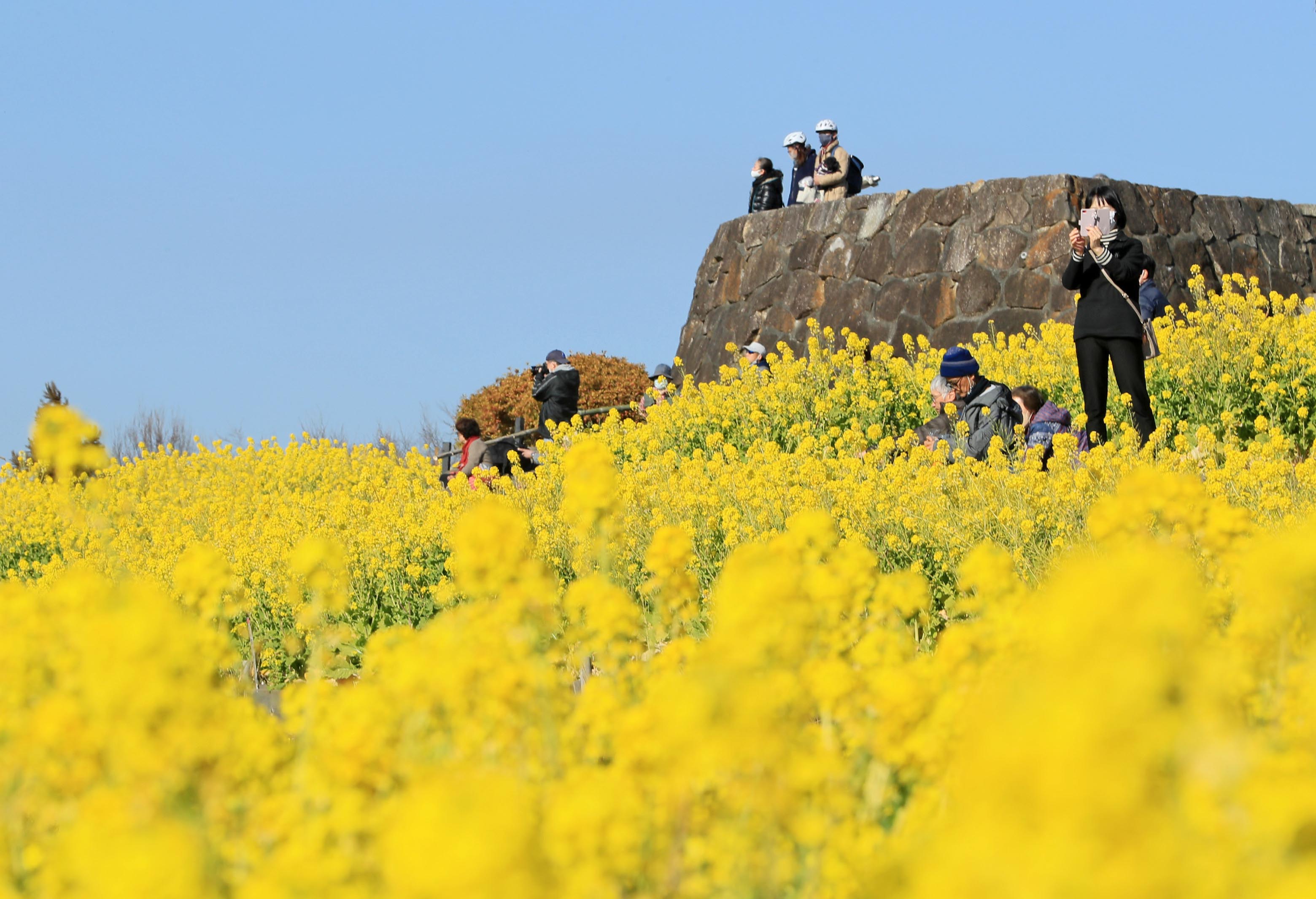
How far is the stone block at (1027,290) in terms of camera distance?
45.9 feet

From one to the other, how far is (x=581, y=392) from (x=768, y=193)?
520 cm

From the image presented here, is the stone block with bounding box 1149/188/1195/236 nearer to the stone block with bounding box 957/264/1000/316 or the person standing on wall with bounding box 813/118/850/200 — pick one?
the stone block with bounding box 957/264/1000/316

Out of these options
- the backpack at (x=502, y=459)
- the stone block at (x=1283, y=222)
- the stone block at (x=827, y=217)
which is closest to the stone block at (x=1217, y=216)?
the stone block at (x=1283, y=222)

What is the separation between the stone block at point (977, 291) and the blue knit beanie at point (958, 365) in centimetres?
562

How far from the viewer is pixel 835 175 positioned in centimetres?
1684

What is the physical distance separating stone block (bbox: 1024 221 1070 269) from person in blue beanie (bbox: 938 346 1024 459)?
5.17 m

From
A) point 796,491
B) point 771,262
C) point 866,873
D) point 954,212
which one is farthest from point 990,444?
point 771,262

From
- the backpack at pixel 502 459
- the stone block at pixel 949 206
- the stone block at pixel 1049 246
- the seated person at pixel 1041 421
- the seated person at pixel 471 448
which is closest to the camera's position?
the seated person at pixel 1041 421

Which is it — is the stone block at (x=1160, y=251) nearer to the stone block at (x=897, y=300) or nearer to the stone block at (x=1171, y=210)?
the stone block at (x=1171, y=210)

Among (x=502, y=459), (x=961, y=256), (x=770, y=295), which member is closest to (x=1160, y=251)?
(x=961, y=256)

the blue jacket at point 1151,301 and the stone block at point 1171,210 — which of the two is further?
the stone block at point 1171,210

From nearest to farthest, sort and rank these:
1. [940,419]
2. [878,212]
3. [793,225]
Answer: [940,419] → [878,212] → [793,225]

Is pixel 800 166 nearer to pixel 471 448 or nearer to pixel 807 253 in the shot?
pixel 807 253

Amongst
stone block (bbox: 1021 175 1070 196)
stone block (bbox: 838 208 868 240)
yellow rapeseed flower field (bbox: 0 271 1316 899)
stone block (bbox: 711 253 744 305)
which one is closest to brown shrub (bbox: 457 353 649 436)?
stone block (bbox: 711 253 744 305)
